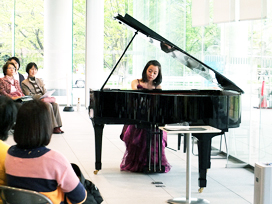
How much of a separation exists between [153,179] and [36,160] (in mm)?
2968

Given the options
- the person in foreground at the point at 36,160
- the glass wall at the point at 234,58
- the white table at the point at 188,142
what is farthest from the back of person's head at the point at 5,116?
the glass wall at the point at 234,58

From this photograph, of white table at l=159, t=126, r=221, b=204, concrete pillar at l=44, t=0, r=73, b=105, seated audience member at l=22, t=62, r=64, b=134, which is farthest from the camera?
concrete pillar at l=44, t=0, r=73, b=105

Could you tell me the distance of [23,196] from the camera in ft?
7.59

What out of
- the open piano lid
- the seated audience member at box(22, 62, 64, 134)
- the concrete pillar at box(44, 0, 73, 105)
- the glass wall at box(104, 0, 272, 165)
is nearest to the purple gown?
the open piano lid

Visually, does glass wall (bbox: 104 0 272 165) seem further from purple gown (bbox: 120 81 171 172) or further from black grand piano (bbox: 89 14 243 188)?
purple gown (bbox: 120 81 171 172)

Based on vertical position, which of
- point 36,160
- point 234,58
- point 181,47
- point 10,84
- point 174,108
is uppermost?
point 181,47

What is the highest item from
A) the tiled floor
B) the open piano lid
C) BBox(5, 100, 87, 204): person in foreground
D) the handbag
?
the open piano lid

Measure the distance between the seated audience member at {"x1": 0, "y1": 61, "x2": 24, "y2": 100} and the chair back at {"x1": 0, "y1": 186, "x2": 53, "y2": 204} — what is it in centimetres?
583

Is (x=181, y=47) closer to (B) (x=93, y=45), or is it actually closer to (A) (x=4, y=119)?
(B) (x=93, y=45)

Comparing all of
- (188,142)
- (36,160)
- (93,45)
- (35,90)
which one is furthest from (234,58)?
(93,45)

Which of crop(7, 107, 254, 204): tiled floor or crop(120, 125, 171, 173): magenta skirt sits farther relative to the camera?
crop(120, 125, 171, 173): magenta skirt

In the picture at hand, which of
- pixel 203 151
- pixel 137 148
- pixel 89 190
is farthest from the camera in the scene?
pixel 137 148

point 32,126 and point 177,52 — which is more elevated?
point 177,52

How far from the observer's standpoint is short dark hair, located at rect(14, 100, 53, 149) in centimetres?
233
